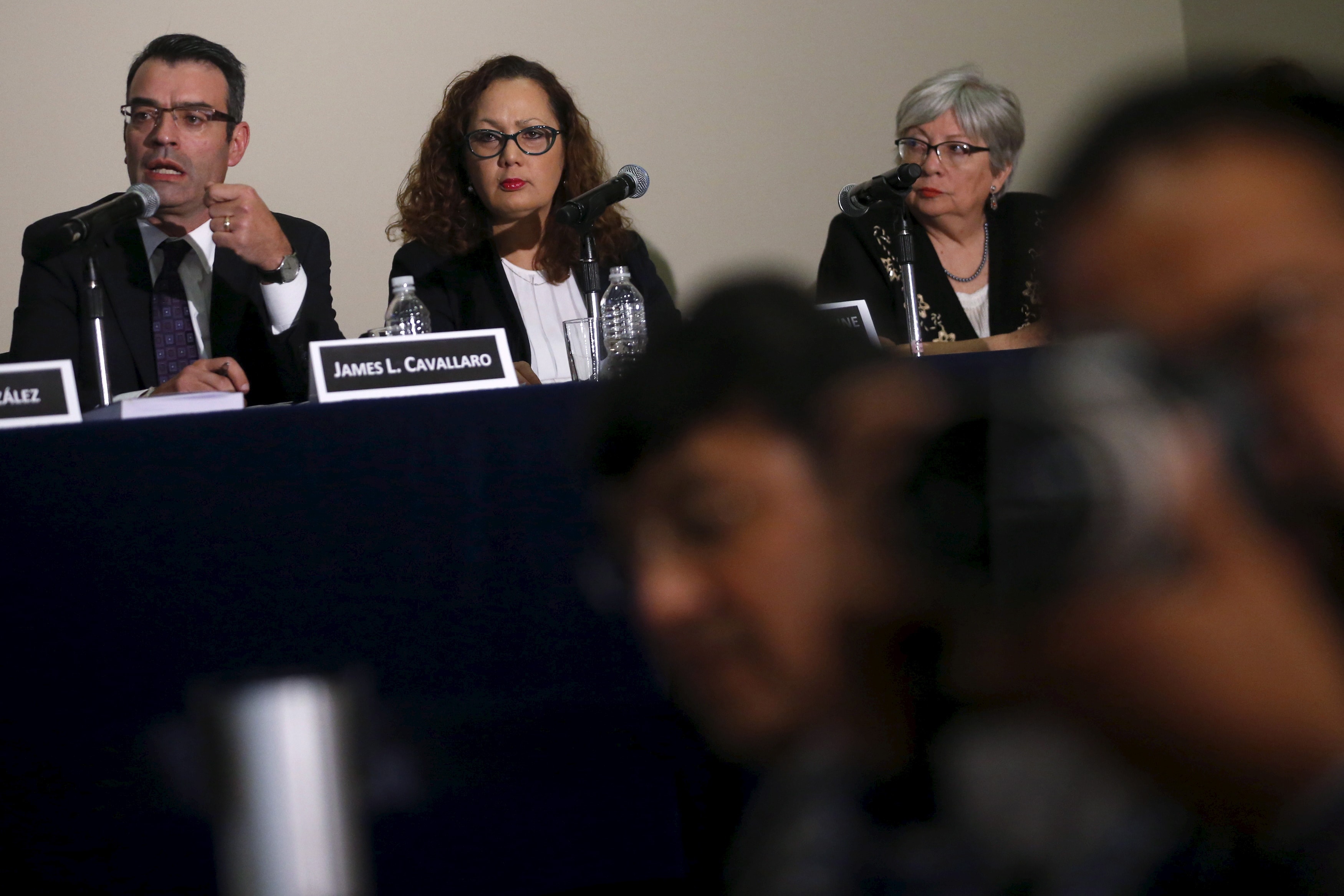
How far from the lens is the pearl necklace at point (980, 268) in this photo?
217cm

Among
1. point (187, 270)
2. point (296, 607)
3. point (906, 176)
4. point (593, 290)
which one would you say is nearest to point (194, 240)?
point (187, 270)

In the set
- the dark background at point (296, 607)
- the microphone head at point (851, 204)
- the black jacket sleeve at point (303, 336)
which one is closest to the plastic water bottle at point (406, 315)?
the black jacket sleeve at point (303, 336)

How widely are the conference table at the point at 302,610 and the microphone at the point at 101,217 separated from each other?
38 centimetres

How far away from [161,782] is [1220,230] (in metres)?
1.16

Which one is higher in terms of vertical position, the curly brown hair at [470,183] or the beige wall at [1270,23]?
the beige wall at [1270,23]

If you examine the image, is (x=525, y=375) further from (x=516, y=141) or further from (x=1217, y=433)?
(x=1217, y=433)

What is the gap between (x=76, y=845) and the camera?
1.19 metres

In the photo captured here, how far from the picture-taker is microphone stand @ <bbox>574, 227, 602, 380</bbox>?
170 centimetres

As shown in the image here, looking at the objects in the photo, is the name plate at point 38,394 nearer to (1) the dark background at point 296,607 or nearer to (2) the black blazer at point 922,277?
(1) the dark background at point 296,607

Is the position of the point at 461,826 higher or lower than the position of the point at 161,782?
lower

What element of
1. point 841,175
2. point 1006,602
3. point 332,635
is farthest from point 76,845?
point 841,175

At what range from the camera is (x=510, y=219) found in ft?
6.81

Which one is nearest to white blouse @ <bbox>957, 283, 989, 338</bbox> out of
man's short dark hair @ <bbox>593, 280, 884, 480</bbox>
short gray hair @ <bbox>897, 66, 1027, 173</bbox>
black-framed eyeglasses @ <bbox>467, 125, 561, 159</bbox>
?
short gray hair @ <bbox>897, 66, 1027, 173</bbox>

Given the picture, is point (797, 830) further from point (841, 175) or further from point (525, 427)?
point (841, 175)
